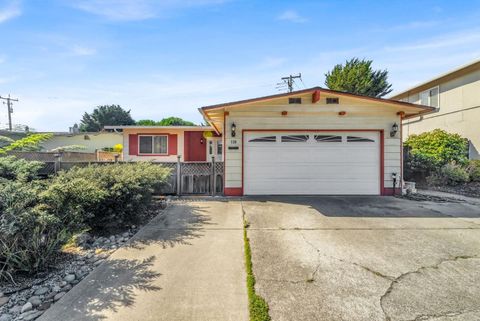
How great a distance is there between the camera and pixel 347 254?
338cm

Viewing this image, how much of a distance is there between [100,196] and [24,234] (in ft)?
3.70

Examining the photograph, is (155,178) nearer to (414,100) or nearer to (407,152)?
(407,152)

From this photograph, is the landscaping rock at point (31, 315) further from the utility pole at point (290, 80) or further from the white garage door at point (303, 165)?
the utility pole at point (290, 80)

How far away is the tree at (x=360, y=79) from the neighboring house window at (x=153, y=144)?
17.0 metres

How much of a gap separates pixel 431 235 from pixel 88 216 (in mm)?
5706

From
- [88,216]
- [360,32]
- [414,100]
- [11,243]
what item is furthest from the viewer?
[414,100]

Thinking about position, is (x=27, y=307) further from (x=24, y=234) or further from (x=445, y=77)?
(x=445, y=77)

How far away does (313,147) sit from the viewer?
7.85m

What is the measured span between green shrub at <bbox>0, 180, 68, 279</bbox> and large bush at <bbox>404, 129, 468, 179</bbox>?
11.4m

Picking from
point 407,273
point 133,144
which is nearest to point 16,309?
point 407,273

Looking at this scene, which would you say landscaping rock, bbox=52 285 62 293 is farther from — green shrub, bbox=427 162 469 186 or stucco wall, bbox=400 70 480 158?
stucco wall, bbox=400 70 480 158

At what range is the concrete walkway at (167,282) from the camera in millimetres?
2154

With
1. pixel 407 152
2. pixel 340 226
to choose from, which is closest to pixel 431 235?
pixel 340 226

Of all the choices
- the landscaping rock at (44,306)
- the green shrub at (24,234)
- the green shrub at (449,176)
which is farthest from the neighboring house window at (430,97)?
the landscaping rock at (44,306)
